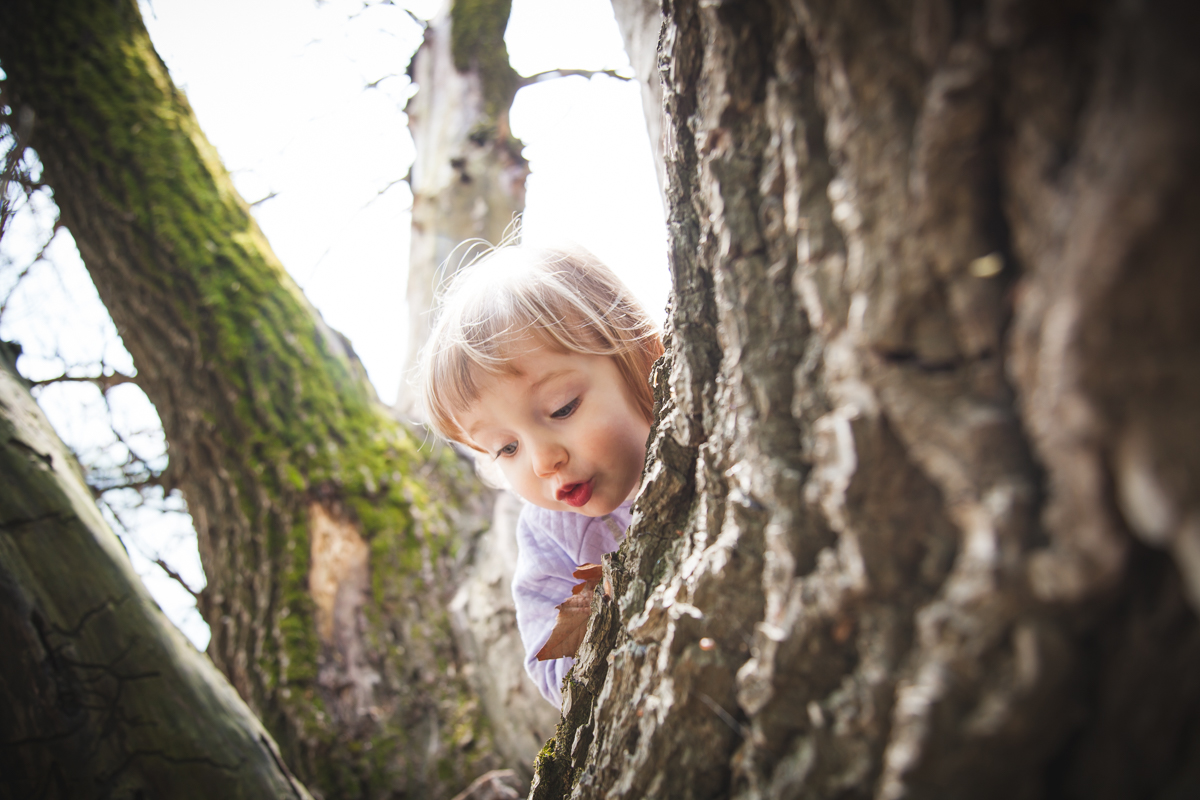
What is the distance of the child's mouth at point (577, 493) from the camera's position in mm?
1609

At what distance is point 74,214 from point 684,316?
8.87ft

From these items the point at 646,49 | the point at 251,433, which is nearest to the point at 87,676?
the point at 251,433

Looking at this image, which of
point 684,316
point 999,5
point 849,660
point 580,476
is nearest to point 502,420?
point 580,476

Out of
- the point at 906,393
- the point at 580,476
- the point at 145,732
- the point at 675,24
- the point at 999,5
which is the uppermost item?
the point at 675,24

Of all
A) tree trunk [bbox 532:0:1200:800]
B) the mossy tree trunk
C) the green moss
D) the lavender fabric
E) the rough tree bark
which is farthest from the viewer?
the green moss

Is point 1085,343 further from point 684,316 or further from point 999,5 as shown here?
point 684,316

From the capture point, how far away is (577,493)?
1.62 meters

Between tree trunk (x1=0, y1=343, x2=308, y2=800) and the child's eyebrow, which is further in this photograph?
the child's eyebrow

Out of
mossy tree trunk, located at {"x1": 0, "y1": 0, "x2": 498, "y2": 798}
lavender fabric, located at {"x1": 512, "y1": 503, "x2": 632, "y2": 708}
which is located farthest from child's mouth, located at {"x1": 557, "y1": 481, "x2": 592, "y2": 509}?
mossy tree trunk, located at {"x1": 0, "y1": 0, "x2": 498, "y2": 798}

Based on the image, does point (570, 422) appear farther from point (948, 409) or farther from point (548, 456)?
point (948, 409)

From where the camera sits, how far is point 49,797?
1031mm

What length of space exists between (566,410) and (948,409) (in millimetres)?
1139

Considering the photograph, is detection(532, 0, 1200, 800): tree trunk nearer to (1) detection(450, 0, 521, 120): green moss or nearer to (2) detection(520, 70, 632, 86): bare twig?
(1) detection(450, 0, 521, 120): green moss

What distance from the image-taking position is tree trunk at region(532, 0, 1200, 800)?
15.4 inches
